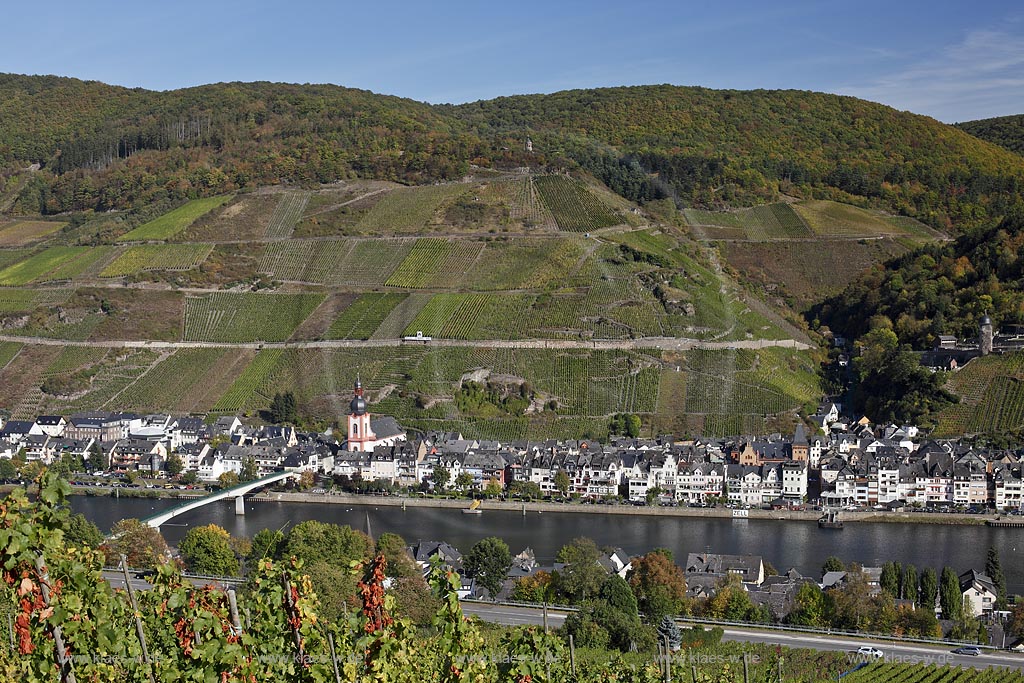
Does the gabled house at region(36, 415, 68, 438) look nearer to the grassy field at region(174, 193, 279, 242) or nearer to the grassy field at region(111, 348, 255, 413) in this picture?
the grassy field at region(111, 348, 255, 413)

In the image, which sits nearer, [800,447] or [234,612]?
[234,612]

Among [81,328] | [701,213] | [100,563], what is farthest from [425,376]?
[100,563]

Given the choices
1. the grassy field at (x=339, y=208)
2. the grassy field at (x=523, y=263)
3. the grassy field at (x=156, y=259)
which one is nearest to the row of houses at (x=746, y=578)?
the grassy field at (x=523, y=263)

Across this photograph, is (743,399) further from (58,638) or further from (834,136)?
(834,136)

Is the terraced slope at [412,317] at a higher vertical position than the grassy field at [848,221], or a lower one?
lower

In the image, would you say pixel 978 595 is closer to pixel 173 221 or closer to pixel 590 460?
pixel 590 460

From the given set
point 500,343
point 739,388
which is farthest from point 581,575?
point 500,343

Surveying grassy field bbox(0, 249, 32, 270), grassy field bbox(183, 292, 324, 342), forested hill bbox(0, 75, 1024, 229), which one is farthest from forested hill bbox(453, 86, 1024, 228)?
grassy field bbox(0, 249, 32, 270)

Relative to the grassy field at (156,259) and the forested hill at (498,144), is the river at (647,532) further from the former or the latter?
the forested hill at (498,144)
